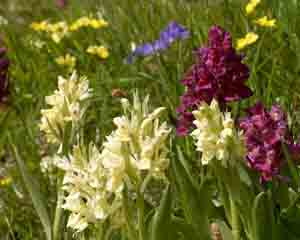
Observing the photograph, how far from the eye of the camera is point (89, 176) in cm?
156

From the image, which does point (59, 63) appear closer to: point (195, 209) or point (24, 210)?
point (24, 210)

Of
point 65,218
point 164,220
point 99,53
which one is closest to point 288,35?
point 99,53

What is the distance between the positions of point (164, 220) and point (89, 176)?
7.9 inches

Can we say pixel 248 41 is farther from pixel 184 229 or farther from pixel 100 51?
pixel 184 229

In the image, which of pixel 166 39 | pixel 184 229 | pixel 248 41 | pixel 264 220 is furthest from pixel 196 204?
pixel 166 39

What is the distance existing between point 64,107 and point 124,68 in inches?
69.9

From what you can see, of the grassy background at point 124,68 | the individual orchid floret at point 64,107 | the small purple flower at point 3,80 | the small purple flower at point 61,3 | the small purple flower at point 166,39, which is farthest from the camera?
the small purple flower at point 61,3

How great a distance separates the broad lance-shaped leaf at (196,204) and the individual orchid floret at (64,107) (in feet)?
1.08

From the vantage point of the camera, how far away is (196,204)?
1793mm

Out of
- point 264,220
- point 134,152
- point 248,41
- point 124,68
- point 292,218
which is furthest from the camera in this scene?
point 124,68

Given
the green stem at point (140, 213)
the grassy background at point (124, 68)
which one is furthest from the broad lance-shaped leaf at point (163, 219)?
the grassy background at point (124, 68)

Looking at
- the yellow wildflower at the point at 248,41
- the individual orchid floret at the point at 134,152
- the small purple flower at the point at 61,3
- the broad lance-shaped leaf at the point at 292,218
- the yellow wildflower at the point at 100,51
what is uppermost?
the small purple flower at the point at 61,3

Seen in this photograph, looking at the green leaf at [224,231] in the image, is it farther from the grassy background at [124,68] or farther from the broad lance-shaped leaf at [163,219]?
the grassy background at [124,68]

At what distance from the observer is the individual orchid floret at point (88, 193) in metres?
1.54
